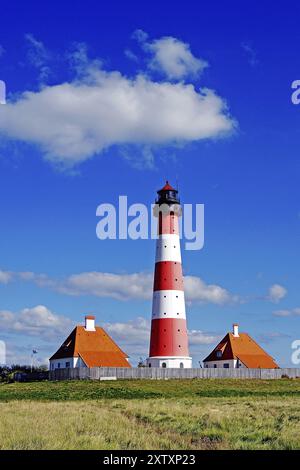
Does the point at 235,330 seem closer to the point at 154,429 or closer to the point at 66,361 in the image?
the point at 66,361

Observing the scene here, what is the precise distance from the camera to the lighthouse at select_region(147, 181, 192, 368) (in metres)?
57.6

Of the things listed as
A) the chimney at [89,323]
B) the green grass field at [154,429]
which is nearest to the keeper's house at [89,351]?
the chimney at [89,323]

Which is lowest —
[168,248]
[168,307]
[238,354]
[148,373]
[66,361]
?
[148,373]

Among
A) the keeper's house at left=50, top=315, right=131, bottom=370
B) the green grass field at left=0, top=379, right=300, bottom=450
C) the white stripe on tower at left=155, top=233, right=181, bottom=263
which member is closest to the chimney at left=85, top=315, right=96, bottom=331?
the keeper's house at left=50, top=315, right=131, bottom=370

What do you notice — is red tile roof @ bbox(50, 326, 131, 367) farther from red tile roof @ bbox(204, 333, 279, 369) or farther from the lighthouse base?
red tile roof @ bbox(204, 333, 279, 369)

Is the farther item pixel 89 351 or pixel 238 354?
pixel 238 354

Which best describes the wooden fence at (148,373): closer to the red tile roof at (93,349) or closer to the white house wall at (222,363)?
the red tile roof at (93,349)

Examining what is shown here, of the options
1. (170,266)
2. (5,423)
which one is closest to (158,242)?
(170,266)

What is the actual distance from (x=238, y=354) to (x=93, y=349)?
1622cm

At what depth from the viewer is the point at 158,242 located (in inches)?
2334

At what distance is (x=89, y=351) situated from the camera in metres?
68.1

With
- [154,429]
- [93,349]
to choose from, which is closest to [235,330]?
[93,349]

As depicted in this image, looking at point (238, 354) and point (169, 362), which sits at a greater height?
point (238, 354)
